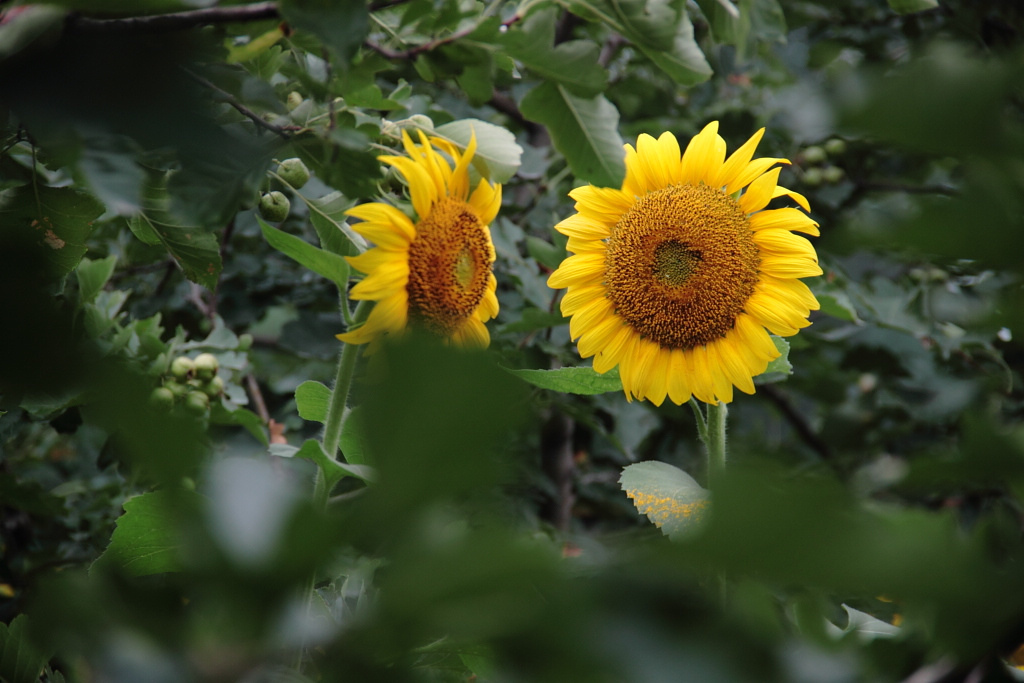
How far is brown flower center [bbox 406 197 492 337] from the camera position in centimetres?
66

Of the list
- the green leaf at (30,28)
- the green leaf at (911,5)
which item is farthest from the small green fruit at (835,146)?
the green leaf at (30,28)

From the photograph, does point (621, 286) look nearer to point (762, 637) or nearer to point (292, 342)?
point (762, 637)

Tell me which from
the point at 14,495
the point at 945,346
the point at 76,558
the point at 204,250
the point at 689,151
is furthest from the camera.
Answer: the point at 945,346

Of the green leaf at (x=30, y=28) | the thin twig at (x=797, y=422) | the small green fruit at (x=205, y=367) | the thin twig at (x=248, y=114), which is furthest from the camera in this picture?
the thin twig at (x=797, y=422)

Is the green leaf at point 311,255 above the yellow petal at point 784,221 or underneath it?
above

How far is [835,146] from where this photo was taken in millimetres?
2008

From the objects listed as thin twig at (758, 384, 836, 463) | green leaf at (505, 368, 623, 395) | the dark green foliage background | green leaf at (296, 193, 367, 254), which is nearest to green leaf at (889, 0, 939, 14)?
the dark green foliage background

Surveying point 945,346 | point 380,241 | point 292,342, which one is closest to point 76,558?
point 292,342

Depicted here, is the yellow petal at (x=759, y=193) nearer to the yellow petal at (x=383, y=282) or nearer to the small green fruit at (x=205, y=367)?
the yellow petal at (x=383, y=282)

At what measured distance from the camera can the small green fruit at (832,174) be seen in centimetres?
200

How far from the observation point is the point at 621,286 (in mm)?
879

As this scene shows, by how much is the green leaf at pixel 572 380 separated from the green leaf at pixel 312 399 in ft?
0.58

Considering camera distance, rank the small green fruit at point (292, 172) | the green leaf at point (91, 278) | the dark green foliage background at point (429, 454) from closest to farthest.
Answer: the dark green foliage background at point (429, 454)
the small green fruit at point (292, 172)
the green leaf at point (91, 278)

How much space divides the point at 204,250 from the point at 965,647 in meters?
0.65
